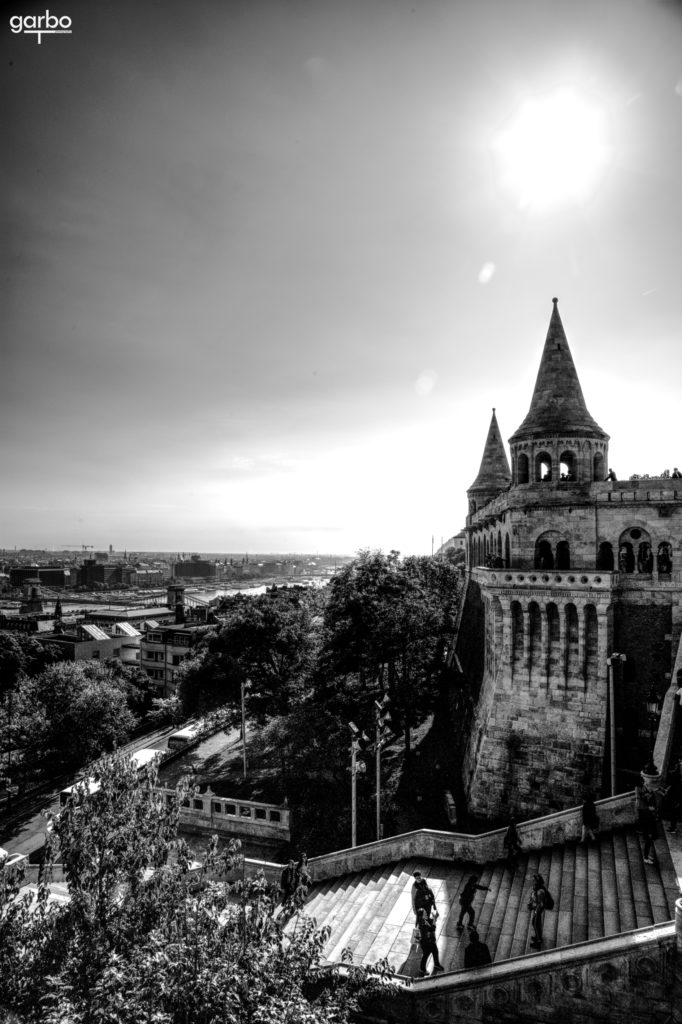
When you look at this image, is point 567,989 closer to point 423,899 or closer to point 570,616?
point 423,899

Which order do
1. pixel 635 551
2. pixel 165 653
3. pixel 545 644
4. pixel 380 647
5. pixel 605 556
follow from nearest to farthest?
pixel 545 644, pixel 635 551, pixel 605 556, pixel 380 647, pixel 165 653

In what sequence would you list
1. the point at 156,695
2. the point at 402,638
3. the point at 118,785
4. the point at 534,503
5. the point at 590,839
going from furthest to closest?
the point at 156,695 → the point at 402,638 → the point at 534,503 → the point at 590,839 → the point at 118,785

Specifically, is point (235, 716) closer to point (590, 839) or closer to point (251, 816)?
point (251, 816)

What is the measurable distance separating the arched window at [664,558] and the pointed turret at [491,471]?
17.8 meters

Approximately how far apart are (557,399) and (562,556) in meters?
6.77

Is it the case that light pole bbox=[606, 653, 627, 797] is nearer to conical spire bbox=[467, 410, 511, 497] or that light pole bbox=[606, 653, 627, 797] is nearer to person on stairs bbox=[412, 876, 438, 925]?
person on stairs bbox=[412, 876, 438, 925]

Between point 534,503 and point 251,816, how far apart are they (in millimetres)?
17545

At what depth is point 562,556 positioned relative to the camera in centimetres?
2350

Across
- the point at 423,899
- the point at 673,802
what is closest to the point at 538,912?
the point at 423,899

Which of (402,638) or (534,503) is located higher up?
(534,503)

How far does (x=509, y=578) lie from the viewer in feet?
73.3

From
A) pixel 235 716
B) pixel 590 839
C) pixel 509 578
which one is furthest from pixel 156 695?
pixel 590 839

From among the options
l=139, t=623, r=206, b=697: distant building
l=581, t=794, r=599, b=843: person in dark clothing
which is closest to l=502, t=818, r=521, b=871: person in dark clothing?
l=581, t=794, r=599, b=843: person in dark clothing

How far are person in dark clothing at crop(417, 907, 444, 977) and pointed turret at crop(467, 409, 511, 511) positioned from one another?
30065 mm
